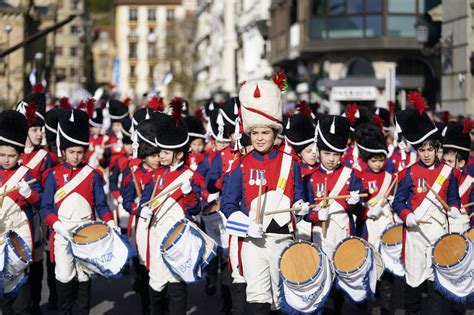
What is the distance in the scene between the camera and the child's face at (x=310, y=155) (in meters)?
10.7

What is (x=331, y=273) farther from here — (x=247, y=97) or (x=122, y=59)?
(x=122, y=59)

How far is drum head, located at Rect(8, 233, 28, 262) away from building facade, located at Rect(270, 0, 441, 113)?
24734 mm

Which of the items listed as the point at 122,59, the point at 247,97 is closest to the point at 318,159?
the point at 247,97

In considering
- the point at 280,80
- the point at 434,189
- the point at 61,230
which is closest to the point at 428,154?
the point at 434,189

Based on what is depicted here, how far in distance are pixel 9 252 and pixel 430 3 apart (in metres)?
29.0

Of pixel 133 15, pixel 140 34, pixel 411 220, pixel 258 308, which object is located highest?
pixel 133 15

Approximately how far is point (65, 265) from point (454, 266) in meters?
3.41

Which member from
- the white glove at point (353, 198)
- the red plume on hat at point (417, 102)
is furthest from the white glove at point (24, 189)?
the red plume on hat at point (417, 102)

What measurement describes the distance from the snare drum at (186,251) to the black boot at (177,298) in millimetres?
263

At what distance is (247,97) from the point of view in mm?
8195

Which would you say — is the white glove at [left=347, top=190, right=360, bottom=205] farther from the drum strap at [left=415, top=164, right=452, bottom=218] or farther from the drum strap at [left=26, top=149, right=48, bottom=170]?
the drum strap at [left=26, top=149, right=48, bottom=170]

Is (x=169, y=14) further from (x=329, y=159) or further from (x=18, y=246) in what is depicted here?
(x=18, y=246)

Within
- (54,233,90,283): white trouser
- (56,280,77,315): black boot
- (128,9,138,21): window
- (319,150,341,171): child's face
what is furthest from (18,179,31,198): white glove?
(128,9,138,21): window

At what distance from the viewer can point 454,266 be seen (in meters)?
8.95
